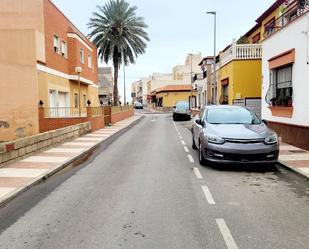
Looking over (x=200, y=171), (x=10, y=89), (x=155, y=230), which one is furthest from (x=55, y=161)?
(x=10, y=89)

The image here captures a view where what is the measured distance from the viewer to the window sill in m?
13.8

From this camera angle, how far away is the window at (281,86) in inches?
567

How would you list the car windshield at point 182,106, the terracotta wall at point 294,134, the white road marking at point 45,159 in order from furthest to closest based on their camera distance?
the car windshield at point 182,106 < the terracotta wall at point 294,134 < the white road marking at point 45,159

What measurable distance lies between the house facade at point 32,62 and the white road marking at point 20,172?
1098 cm

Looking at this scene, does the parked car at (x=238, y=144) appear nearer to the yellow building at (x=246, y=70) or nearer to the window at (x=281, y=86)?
the window at (x=281, y=86)

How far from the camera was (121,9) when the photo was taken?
3750cm

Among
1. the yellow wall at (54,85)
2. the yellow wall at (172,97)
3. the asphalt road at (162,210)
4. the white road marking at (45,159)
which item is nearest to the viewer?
the asphalt road at (162,210)

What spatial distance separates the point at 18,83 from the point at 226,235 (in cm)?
1881

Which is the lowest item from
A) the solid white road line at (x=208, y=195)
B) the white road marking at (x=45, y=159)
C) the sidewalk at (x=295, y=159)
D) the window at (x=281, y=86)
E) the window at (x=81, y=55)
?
the white road marking at (x=45, y=159)

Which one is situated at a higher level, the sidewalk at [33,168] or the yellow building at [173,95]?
the yellow building at [173,95]

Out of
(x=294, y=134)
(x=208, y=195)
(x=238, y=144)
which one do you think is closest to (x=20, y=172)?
(x=208, y=195)

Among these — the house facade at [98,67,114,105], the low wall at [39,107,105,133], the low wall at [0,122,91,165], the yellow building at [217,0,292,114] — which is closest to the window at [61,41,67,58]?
the low wall at [39,107,105,133]

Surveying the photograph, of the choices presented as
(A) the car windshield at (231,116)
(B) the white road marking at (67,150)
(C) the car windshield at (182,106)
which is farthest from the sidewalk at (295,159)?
(C) the car windshield at (182,106)

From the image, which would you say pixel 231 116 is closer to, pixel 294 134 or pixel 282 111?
pixel 294 134
